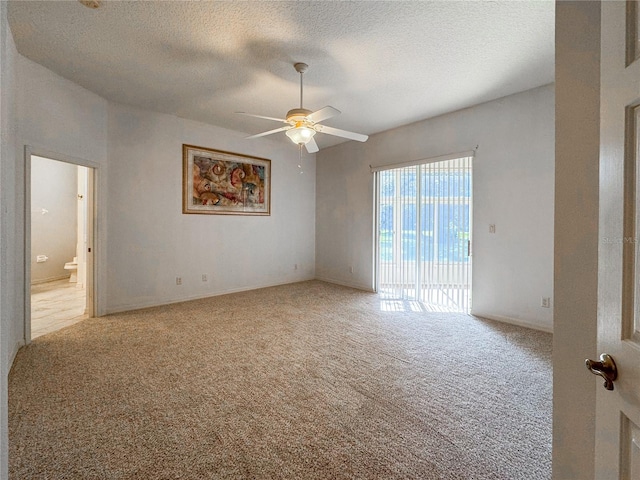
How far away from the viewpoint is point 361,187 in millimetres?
5848

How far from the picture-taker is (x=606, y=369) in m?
0.75

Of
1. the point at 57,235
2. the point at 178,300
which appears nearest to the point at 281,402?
the point at 178,300

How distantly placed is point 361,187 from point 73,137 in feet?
14.3

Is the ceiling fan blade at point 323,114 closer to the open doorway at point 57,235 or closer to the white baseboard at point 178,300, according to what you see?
the white baseboard at point 178,300

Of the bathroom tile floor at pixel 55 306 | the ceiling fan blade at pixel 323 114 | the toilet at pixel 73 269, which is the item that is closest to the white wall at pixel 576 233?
the ceiling fan blade at pixel 323 114

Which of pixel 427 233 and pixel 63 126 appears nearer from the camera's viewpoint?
pixel 63 126

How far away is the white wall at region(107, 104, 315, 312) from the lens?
14.0ft

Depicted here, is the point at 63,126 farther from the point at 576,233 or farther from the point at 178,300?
the point at 576,233

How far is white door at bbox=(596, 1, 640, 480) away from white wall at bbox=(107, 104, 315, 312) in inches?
196

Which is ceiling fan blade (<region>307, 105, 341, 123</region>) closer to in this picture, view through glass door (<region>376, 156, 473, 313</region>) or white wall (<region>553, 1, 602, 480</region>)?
white wall (<region>553, 1, 602, 480</region>)

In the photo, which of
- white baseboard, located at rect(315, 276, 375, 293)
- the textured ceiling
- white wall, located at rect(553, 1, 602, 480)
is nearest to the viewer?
white wall, located at rect(553, 1, 602, 480)

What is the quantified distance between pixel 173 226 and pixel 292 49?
10.7ft

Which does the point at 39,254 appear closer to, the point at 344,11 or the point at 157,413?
the point at 157,413

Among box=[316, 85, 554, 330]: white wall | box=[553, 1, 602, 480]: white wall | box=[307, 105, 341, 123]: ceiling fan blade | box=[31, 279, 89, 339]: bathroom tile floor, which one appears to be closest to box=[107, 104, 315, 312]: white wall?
box=[31, 279, 89, 339]: bathroom tile floor
